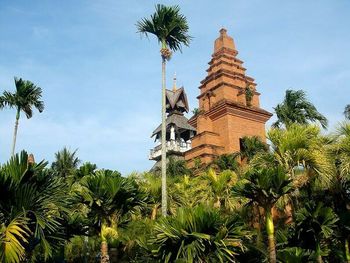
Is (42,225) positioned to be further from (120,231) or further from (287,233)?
(120,231)

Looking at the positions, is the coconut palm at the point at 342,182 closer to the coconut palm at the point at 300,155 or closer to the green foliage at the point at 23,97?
the coconut palm at the point at 300,155

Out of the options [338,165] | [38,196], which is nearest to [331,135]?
[338,165]

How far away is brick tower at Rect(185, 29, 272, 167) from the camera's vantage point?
3797 centimetres

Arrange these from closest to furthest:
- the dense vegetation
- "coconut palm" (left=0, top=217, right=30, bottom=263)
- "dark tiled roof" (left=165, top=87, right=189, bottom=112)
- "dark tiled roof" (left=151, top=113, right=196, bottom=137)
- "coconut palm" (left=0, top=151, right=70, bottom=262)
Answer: "coconut palm" (left=0, top=217, right=30, bottom=263) < "coconut palm" (left=0, top=151, right=70, bottom=262) < the dense vegetation < "dark tiled roof" (left=151, top=113, right=196, bottom=137) < "dark tiled roof" (left=165, top=87, right=189, bottom=112)

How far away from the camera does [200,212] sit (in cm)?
1228

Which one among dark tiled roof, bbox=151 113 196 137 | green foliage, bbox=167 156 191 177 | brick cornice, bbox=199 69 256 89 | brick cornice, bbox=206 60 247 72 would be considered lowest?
green foliage, bbox=167 156 191 177

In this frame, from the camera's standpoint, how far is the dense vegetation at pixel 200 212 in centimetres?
912

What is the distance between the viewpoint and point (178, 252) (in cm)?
1217

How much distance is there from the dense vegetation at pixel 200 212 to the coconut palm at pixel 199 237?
3cm

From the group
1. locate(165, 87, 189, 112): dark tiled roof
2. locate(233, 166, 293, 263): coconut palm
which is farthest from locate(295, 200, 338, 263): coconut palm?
locate(165, 87, 189, 112): dark tiled roof

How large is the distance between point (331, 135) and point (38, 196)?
40.2 ft

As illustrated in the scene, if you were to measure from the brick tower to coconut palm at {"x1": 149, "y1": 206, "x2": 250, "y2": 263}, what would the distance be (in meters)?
24.6

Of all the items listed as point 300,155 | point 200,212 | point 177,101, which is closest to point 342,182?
point 300,155

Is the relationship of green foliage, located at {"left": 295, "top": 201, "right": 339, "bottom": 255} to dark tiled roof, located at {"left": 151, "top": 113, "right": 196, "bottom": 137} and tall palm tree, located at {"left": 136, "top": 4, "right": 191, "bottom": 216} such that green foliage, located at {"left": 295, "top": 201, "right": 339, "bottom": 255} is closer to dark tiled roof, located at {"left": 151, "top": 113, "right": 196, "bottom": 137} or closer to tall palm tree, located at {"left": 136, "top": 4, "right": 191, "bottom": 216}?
tall palm tree, located at {"left": 136, "top": 4, "right": 191, "bottom": 216}
